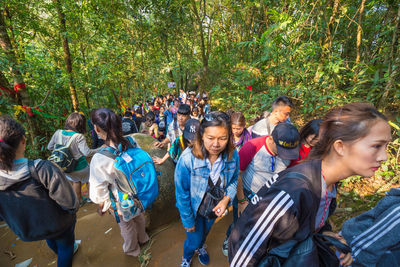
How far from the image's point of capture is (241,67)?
22.1ft

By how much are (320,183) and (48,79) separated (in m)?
6.55

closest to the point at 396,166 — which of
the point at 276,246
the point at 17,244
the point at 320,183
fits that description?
the point at 320,183

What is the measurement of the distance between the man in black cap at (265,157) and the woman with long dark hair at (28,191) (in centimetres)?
205

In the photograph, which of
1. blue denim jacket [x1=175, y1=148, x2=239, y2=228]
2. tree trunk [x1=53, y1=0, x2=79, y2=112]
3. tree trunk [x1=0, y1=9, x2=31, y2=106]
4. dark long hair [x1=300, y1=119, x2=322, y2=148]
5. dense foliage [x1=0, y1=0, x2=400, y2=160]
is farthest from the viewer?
tree trunk [x1=53, y1=0, x2=79, y2=112]

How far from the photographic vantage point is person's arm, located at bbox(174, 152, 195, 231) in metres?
1.79

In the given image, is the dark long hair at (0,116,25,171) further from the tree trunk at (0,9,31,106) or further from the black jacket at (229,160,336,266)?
the tree trunk at (0,9,31,106)

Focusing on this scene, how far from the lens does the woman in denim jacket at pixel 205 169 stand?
5.56 ft

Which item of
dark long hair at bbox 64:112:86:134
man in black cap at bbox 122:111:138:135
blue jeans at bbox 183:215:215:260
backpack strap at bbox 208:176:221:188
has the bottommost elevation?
blue jeans at bbox 183:215:215:260

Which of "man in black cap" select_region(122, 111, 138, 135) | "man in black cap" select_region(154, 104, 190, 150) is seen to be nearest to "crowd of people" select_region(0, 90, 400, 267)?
"man in black cap" select_region(154, 104, 190, 150)

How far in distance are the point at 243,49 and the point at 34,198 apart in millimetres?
9956

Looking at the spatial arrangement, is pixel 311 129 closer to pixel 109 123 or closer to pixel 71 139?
pixel 109 123

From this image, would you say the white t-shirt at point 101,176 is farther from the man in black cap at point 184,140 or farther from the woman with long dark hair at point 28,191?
the man in black cap at point 184,140

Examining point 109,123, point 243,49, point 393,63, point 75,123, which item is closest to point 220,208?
point 109,123

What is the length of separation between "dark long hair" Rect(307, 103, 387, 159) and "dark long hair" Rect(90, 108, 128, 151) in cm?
186
